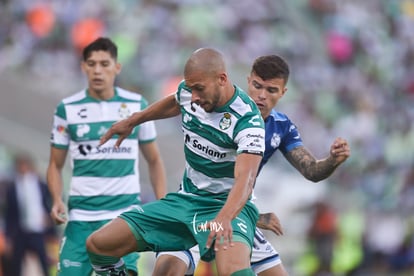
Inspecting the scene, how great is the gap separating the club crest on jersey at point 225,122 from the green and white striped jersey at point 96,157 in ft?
6.50

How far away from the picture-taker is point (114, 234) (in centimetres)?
818

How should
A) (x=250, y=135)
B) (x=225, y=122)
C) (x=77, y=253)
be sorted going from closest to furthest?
1. (x=250, y=135)
2. (x=225, y=122)
3. (x=77, y=253)

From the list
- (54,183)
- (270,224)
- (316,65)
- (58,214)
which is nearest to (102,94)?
(54,183)

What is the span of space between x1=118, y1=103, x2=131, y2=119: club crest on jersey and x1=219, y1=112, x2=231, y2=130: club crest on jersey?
207 cm

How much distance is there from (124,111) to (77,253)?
1.30 m

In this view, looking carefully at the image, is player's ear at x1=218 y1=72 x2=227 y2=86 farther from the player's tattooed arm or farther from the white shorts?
the white shorts

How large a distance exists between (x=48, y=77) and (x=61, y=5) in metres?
2.02

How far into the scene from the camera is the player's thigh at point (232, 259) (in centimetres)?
786

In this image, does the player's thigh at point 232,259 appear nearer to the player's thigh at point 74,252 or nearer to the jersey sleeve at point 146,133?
the player's thigh at point 74,252

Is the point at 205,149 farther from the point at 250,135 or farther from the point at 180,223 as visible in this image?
the point at 180,223

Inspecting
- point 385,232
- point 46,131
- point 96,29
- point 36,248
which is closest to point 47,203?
point 36,248

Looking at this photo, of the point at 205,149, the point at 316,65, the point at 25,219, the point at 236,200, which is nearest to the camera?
the point at 236,200

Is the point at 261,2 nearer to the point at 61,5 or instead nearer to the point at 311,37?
the point at 311,37

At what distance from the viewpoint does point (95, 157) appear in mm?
9906
